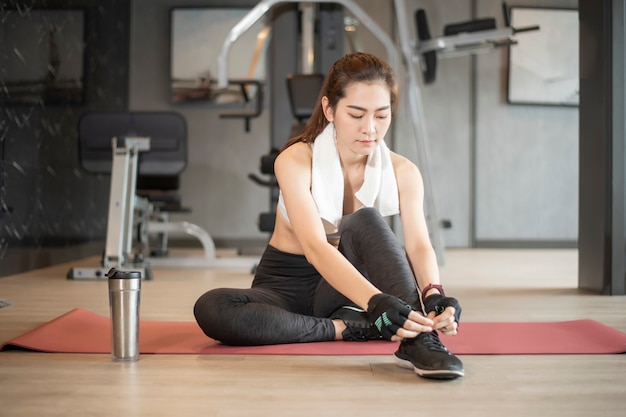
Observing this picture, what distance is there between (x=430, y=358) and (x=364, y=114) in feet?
2.07

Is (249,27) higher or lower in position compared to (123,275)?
higher

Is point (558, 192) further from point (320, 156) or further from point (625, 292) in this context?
point (320, 156)

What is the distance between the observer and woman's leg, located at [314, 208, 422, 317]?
1.80 metres

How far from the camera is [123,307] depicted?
5.79 feet

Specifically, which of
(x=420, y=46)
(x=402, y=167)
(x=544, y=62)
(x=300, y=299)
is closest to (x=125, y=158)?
(x=420, y=46)

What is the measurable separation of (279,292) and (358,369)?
46 centimetres

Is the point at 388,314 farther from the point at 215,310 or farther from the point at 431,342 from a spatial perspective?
the point at 215,310

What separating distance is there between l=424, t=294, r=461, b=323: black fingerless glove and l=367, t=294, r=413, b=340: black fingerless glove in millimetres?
113

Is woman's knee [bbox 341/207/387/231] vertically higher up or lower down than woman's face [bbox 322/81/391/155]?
lower down

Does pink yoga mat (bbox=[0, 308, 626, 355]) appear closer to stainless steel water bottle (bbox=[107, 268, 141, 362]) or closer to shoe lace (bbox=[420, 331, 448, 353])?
stainless steel water bottle (bbox=[107, 268, 141, 362])

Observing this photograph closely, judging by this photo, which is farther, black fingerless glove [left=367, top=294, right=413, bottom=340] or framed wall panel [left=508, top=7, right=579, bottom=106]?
framed wall panel [left=508, top=7, right=579, bottom=106]

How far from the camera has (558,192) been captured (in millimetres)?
7125

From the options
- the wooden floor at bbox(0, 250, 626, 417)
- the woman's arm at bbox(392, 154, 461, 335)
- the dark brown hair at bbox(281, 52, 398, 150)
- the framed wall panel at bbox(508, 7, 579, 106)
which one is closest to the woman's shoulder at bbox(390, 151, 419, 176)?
the woman's arm at bbox(392, 154, 461, 335)

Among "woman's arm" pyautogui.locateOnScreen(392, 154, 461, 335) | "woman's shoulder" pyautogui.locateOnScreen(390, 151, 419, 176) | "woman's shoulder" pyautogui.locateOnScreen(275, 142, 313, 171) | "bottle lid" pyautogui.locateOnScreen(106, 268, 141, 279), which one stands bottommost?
"bottle lid" pyautogui.locateOnScreen(106, 268, 141, 279)
